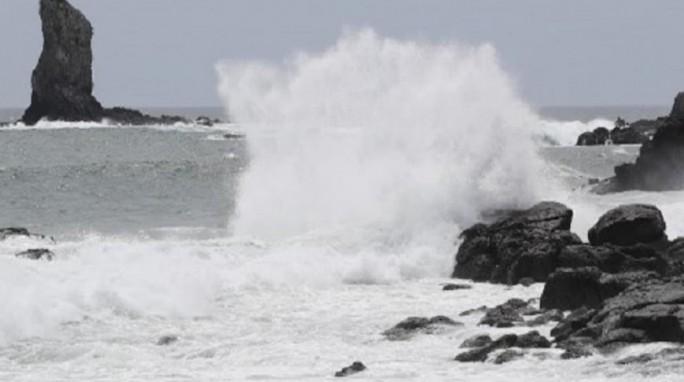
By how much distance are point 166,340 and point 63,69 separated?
107 m

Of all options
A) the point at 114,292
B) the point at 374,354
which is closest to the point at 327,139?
the point at 114,292

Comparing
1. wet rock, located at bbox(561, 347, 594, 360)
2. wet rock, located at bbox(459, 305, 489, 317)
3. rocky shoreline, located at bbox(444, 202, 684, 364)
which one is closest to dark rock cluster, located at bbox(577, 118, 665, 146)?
rocky shoreline, located at bbox(444, 202, 684, 364)

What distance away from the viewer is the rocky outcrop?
11969 cm

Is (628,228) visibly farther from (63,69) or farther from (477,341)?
(63,69)

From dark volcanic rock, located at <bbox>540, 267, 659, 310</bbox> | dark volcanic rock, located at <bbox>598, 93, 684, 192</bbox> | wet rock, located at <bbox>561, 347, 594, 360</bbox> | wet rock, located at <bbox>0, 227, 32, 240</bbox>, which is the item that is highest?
dark volcanic rock, located at <bbox>598, 93, 684, 192</bbox>

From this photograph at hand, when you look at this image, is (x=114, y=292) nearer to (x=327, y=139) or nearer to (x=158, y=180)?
(x=327, y=139)

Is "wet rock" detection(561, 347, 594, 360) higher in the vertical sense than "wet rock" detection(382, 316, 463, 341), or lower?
lower

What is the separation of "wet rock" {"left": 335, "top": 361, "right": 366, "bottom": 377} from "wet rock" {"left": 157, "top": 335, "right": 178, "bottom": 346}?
123 inches

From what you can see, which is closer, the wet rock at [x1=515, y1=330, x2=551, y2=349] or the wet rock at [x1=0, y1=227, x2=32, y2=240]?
the wet rock at [x1=515, y1=330, x2=551, y2=349]

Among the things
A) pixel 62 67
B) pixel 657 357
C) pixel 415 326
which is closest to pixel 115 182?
pixel 415 326

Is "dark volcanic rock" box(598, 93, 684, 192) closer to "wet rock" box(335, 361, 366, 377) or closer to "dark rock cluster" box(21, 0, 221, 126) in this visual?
"wet rock" box(335, 361, 366, 377)

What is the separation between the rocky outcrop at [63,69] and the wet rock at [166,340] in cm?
10645

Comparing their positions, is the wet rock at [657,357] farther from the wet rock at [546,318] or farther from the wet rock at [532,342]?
the wet rock at [546,318]

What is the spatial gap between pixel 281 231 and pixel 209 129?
97.6m
